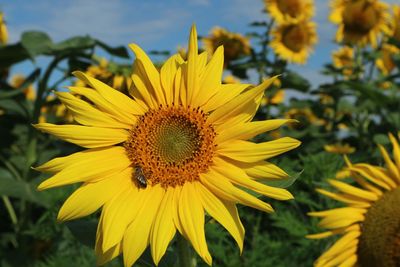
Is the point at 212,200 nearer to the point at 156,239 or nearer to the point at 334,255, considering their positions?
the point at 156,239

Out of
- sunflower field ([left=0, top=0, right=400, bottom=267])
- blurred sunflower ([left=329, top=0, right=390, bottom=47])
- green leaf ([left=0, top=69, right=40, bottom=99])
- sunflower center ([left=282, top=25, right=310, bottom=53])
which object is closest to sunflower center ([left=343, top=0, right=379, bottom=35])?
blurred sunflower ([left=329, top=0, right=390, bottom=47])

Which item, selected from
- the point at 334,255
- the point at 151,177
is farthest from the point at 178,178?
the point at 334,255

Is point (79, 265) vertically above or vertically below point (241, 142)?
below

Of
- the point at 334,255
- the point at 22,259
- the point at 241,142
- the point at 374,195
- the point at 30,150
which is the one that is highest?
the point at 241,142

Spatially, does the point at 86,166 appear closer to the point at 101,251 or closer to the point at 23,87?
the point at 101,251

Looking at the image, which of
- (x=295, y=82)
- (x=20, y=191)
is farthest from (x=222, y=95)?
(x=295, y=82)
